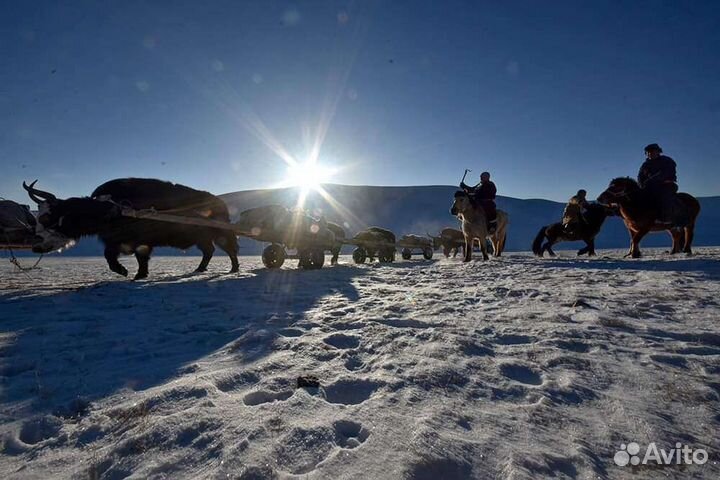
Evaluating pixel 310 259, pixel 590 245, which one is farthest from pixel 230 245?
pixel 590 245

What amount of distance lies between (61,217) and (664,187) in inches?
500

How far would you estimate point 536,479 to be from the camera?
113cm

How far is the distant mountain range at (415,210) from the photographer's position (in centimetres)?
5919

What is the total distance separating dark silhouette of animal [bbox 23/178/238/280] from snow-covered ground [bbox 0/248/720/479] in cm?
261

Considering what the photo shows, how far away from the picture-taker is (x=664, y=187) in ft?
27.5

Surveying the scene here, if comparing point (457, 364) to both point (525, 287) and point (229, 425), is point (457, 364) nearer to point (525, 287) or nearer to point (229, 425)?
point (229, 425)

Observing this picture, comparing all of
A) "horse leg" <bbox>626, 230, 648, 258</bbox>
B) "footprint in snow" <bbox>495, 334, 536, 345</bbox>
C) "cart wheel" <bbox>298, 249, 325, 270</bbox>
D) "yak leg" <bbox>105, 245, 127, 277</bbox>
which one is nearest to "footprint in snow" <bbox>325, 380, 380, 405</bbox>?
"footprint in snow" <bbox>495, 334, 536, 345</bbox>

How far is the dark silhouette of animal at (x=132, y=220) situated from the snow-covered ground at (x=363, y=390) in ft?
8.55

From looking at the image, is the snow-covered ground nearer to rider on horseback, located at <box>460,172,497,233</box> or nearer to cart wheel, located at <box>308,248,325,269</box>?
cart wheel, located at <box>308,248,325,269</box>

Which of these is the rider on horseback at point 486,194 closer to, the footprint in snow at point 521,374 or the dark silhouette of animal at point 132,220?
the dark silhouette of animal at point 132,220

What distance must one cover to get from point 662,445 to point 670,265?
644cm

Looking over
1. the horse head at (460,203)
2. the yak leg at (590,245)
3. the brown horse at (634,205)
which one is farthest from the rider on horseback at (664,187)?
the horse head at (460,203)

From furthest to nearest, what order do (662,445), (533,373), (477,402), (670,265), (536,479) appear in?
1. (670,265)
2. (533,373)
3. (477,402)
4. (662,445)
5. (536,479)

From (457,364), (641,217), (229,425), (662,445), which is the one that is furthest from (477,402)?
(641,217)
